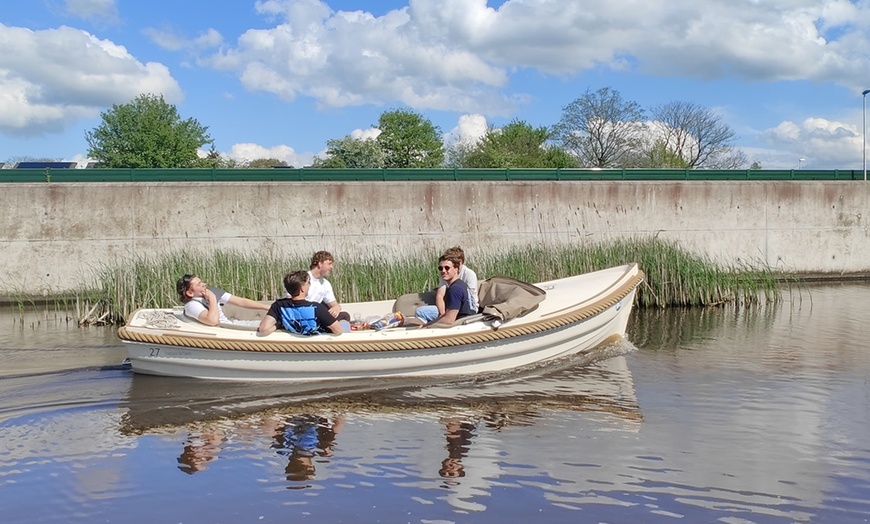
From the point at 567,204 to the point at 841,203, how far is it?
7690 mm

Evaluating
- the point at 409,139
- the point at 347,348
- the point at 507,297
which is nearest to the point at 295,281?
the point at 347,348

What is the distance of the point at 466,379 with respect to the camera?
8609mm

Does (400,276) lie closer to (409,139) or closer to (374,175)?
(374,175)

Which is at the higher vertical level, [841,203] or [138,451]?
[841,203]

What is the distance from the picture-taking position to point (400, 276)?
43.2ft

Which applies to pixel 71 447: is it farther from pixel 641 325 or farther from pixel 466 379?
pixel 641 325

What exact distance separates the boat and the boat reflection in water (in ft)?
0.49

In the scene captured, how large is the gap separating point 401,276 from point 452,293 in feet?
14.5

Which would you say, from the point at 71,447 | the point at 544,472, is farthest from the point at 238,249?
the point at 544,472

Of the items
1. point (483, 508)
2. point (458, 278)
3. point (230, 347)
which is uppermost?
point (458, 278)

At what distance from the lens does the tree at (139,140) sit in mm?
42281

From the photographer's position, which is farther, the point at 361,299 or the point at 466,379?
the point at 361,299

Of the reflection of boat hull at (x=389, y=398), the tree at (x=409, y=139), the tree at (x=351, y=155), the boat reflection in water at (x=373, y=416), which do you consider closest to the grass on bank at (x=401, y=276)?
the boat reflection in water at (x=373, y=416)

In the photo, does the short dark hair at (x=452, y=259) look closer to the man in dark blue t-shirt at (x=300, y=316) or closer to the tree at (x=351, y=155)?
the man in dark blue t-shirt at (x=300, y=316)
